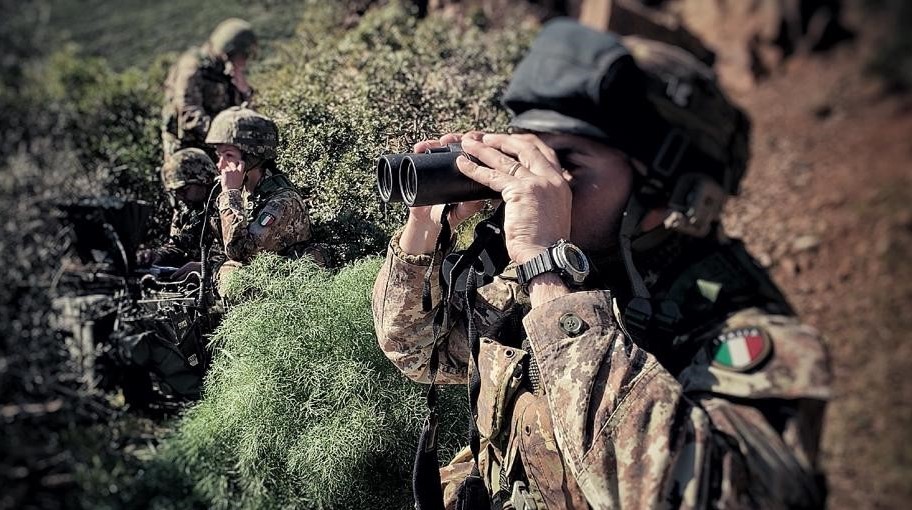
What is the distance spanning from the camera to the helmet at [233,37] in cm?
321

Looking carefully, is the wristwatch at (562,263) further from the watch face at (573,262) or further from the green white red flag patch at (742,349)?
the green white red flag patch at (742,349)

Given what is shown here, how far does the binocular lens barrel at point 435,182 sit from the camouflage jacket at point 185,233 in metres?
0.60

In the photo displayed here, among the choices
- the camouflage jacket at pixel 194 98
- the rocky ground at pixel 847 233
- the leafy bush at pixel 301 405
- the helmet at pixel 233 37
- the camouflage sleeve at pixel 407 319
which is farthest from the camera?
the rocky ground at pixel 847 233

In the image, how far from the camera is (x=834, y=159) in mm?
8070

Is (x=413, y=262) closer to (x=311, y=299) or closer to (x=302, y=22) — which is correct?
(x=311, y=299)

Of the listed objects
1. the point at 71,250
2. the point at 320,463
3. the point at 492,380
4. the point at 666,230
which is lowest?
the point at 320,463

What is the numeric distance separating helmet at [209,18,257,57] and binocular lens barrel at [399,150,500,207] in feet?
5.44

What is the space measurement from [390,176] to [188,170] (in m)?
0.70

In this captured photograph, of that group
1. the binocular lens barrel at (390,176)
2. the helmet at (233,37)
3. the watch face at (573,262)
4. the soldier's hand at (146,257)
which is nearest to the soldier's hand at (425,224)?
the binocular lens barrel at (390,176)

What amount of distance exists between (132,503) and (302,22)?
2.47 meters

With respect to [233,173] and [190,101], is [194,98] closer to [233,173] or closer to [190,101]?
[190,101]

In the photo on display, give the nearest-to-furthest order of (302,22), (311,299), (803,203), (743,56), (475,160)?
(475,160) → (311,299) → (302,22) → (803,203) → (743,56)

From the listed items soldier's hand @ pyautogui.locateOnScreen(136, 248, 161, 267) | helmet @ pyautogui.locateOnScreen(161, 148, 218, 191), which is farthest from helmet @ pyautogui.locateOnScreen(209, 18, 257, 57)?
soldier's hand @ pyautogui.locateOnScreen(136, 248, 161, 267)

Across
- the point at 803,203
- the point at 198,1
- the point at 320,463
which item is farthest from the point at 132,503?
the point at 803,203
